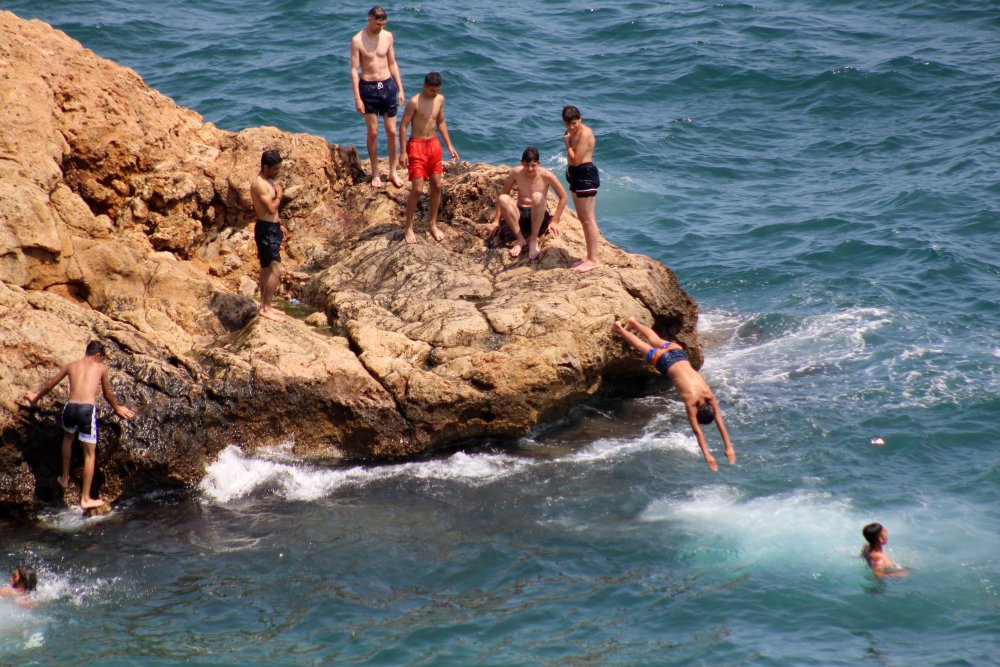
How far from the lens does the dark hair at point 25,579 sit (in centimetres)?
1080

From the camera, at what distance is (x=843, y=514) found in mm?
12828

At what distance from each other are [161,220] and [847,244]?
12.6 metres

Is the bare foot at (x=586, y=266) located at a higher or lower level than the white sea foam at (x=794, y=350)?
higher

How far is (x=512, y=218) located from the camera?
50.4 ft

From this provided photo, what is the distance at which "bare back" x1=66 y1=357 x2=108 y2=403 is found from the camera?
11.9 metres

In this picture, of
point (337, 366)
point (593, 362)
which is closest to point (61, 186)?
point (337, 366)

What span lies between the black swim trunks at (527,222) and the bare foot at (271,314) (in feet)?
11.9

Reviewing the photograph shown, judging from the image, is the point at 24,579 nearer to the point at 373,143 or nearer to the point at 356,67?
the point at 373,143

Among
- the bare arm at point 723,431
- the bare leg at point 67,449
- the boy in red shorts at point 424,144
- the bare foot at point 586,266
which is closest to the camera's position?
the bare leg at point 67,449

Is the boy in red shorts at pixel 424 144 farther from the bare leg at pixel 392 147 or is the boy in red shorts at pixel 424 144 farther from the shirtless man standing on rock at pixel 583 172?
the shirtless man standing on rock at pixel 583 172

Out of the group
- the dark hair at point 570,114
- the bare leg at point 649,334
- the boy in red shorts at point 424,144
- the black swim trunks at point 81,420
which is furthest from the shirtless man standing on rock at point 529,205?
the black swim trunks at point 81,420

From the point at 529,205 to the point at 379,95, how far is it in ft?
10.0

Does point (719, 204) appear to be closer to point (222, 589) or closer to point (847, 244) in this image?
point (847, 244)

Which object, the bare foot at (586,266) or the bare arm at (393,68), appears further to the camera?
the bare arm at (393,68)
